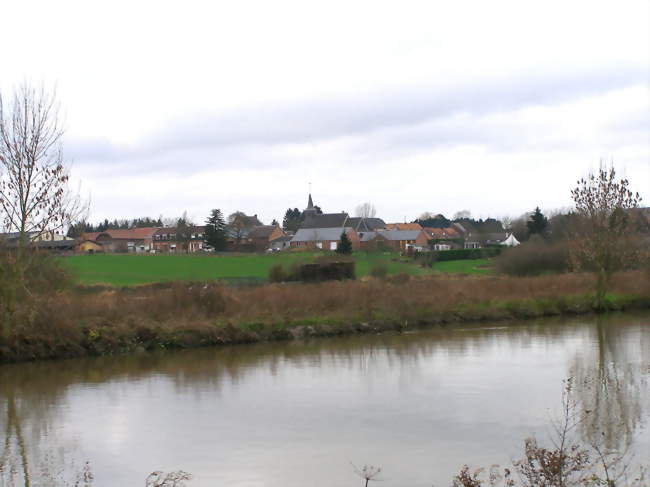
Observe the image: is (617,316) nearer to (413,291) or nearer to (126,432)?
(413,291)

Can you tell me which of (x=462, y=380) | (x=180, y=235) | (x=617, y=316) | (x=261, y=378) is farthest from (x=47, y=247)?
(x=180, y=235)

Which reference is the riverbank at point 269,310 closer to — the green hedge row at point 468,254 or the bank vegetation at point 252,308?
the bank vegetation at point 252,308

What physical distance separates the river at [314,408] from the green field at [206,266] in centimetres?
1857

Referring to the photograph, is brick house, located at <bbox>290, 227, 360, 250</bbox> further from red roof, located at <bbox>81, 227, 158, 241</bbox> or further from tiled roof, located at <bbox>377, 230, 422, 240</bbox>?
red roof, located at <bbox>81, 227, 158, 241</bbox>

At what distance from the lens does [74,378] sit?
1662 centimetres

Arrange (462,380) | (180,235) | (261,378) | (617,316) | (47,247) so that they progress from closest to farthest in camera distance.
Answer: (462,380), (261,378), (47,247), (617,316), (180,235)

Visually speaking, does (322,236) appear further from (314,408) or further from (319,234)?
(314,408)

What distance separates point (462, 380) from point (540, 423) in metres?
3.94

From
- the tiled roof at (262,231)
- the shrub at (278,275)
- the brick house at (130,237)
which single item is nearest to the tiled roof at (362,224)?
the tiled roof at (262,231)

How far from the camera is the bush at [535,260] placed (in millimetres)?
34000

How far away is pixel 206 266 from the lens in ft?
158

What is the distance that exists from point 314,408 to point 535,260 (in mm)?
23832

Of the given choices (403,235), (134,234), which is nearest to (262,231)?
(403,235)

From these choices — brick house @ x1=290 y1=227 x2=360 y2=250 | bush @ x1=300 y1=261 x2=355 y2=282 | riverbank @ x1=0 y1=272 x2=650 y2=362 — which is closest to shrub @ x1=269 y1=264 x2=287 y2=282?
bush @ x1=300 y1=261 x2=355 y2=282
